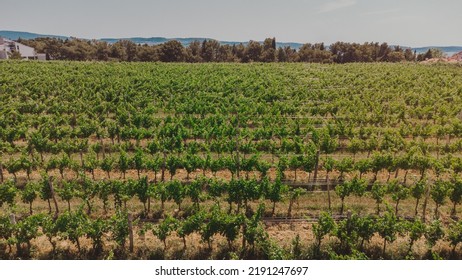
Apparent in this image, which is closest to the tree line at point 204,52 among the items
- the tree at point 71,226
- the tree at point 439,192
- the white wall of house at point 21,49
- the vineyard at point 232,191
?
the white wall of house at point 21,49

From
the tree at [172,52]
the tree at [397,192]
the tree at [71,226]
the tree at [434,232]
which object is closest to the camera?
the tree at [434,232]

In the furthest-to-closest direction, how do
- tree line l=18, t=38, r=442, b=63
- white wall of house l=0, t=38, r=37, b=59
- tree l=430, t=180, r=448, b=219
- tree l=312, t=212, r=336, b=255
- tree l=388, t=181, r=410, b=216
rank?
white wall of house l=0, t=38, r=37, b=59
tree line l=18, t=38, r=442, b=63
tree l=388, t=181, r=410, b=216
tree l=430, t=180, r=448, b=219
tree l=312, t=212, r=336, b=255

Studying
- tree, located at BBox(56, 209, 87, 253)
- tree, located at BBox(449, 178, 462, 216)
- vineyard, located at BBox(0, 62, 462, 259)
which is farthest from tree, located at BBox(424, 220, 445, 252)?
tree, located at BBox(56, 209, 87, 253)

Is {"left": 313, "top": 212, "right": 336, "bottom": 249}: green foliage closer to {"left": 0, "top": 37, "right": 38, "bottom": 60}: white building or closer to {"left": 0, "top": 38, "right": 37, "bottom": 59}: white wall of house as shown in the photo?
{"left": 0, "top": 37, "right": 38, "bottom": 60}: white building

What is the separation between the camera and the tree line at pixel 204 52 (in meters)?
88.8

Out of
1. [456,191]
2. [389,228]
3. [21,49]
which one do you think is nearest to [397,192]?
[456,191]

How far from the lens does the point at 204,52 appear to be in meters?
97.3

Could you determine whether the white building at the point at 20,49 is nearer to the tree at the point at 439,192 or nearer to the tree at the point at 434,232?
the tree at the point at 439,192

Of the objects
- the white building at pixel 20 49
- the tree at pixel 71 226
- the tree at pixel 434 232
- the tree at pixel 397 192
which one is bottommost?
the tree at pixel 71 226

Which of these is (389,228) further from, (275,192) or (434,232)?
(275,192)

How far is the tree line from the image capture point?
8880 centimetres
